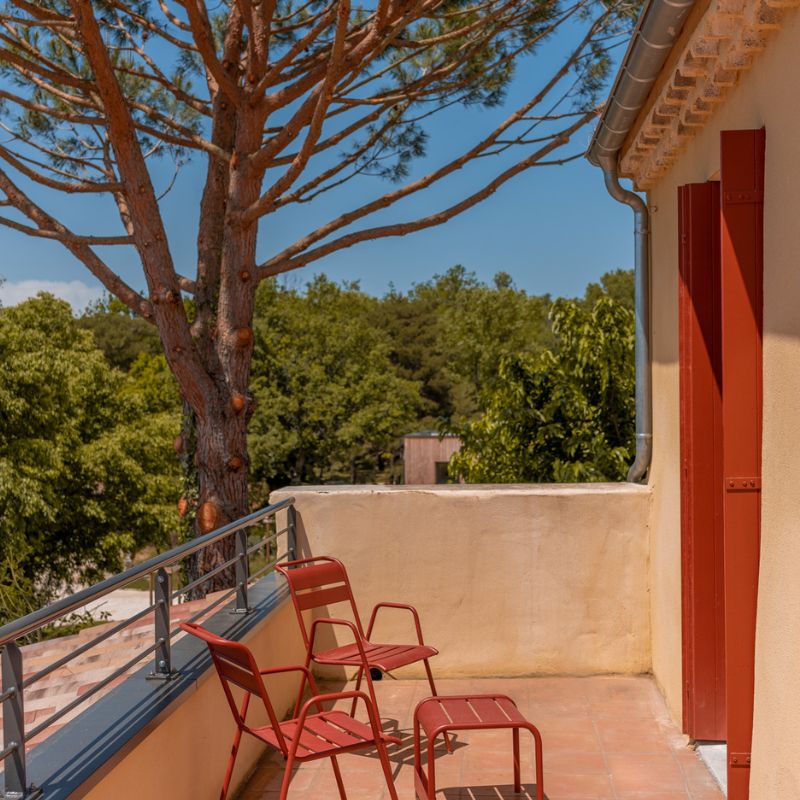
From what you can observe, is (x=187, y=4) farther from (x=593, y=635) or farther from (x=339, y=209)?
(x=339, y=209)

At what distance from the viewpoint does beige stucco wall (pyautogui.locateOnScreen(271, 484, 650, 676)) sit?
5418 mm

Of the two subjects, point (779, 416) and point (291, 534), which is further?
point (291, 534)

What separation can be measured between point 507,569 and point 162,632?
8.12ft

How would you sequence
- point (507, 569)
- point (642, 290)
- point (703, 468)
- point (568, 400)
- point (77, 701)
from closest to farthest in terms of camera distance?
point (77, 701) → point (703, 468) → point (642, 290) → point (507, 569) → point (568, 400)

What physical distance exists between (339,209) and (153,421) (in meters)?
32.1

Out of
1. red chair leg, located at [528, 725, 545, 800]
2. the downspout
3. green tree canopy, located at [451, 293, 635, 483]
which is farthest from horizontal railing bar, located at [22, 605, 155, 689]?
green tree canopy, located at [451, 293, 635, 483]

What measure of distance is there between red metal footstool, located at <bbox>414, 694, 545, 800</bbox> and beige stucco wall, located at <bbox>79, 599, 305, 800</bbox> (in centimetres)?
79

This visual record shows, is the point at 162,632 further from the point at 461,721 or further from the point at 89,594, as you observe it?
the point at 461,721

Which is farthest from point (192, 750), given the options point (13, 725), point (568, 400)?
point (568, 400)

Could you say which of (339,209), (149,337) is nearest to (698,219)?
(149,337)

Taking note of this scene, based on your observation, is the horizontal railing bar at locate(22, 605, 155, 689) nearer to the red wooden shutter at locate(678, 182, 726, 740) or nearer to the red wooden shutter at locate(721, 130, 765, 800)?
the red wooden shutter at locate(721, 130, 765, 800)

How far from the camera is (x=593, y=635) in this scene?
17.8ft

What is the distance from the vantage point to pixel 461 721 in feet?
10.9

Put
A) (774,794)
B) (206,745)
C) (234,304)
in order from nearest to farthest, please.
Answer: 1. (774,794)
2. (206,745)
3. (234,304)
